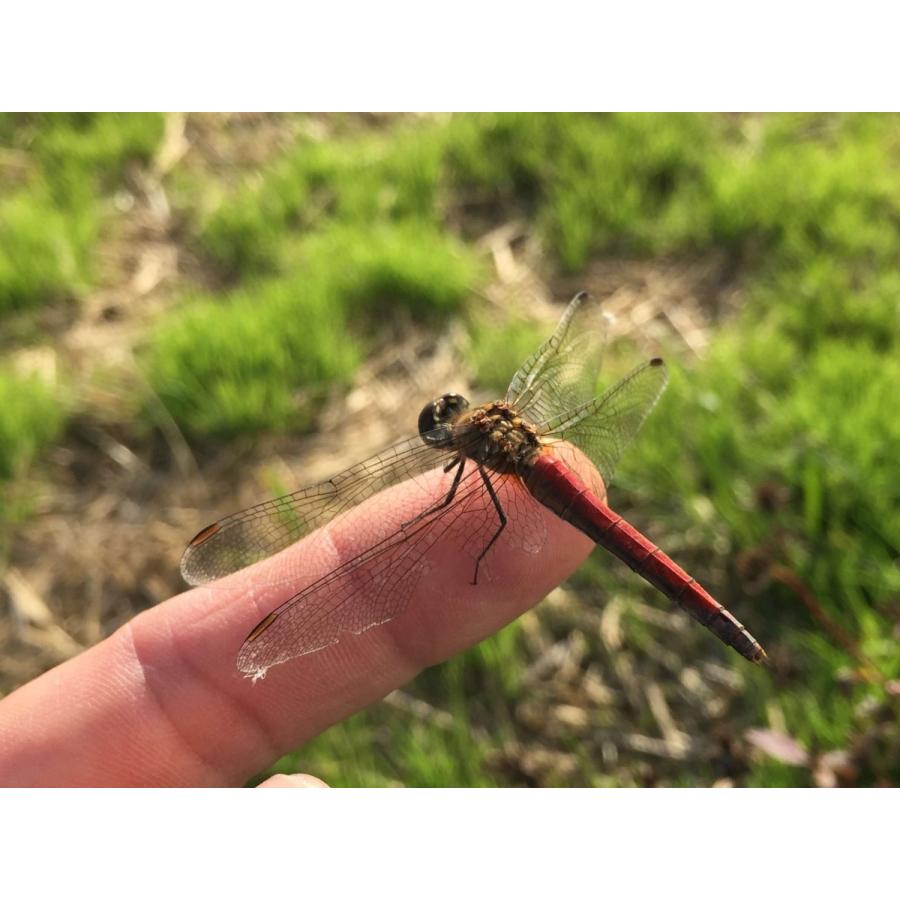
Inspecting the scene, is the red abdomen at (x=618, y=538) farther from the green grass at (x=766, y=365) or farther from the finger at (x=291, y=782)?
the finger at (x=291, y=782)

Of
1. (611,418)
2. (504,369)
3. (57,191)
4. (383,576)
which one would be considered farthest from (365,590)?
(57,191)

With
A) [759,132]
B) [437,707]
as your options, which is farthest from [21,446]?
[759,132]

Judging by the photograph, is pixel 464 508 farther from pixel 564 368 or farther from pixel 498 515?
pixel 564 368

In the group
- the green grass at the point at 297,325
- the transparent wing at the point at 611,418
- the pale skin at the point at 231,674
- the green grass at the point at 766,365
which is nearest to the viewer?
the pale skin at the point at 231,674

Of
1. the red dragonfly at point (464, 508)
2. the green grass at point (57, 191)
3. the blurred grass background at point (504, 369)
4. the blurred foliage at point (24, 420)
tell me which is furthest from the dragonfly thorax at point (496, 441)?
the green grass at point (57, 191)

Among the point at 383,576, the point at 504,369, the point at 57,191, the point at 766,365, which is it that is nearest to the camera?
the point at 383,576

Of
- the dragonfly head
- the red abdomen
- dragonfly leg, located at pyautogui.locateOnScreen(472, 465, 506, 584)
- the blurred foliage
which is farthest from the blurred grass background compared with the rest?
the dragonfly head
